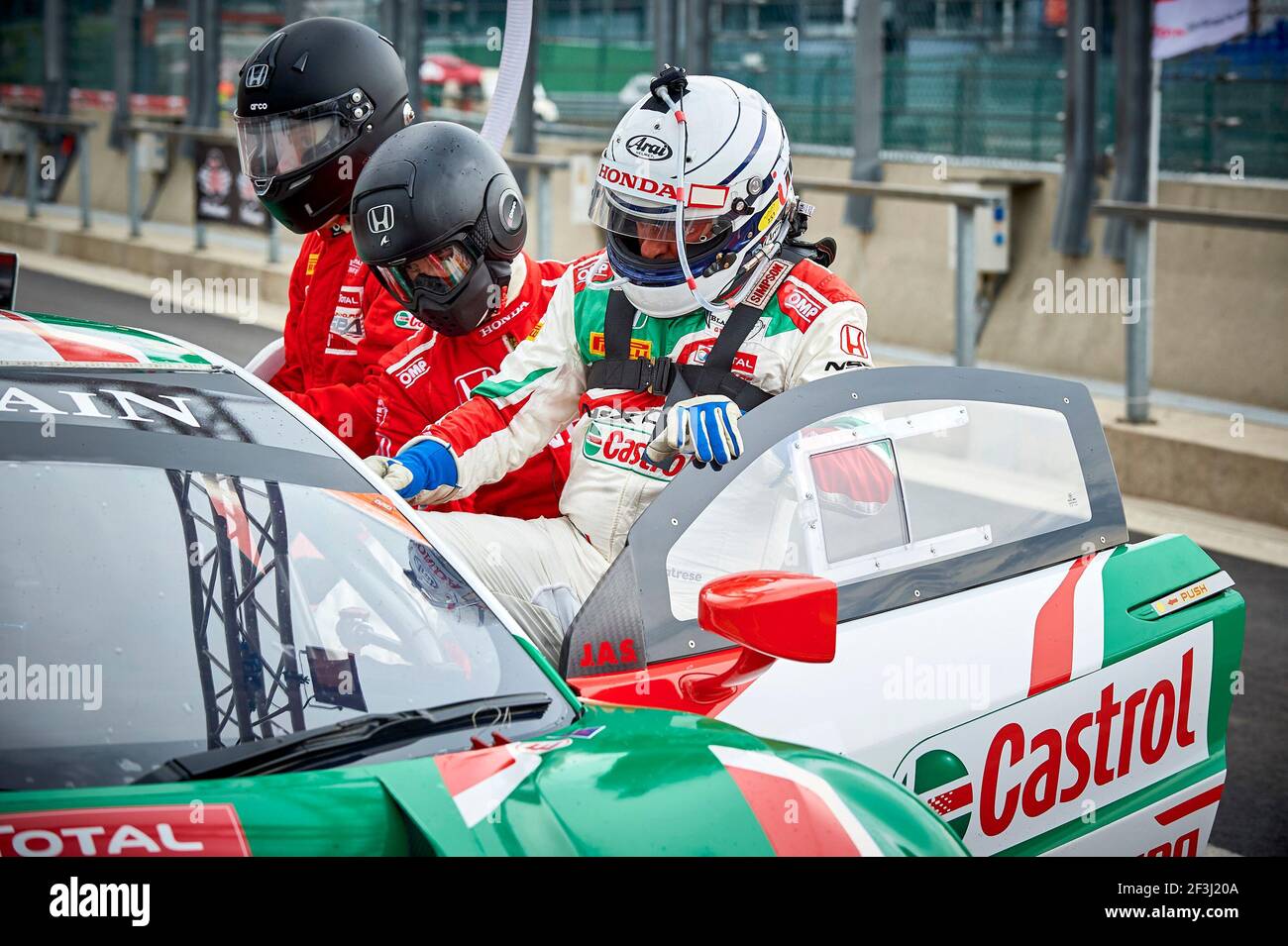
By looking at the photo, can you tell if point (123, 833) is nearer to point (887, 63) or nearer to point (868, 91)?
point (868, 91)

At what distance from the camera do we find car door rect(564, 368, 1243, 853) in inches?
111

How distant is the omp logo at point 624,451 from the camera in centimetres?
369

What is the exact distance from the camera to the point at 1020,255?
1067 centimetres

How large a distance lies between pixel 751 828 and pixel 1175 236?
8181mm

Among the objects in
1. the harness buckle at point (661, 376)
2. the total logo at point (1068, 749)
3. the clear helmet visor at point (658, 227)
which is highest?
the clear helmet visor at point (658, 227)

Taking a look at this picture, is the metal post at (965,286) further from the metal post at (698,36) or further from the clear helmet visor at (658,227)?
the metal post at (698,36)

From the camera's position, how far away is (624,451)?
146 inches

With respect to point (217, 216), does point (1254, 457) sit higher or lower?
lower

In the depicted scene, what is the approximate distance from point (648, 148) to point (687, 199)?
161mm

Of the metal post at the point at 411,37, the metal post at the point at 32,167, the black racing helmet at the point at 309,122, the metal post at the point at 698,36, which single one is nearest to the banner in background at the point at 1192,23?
the metal post at the point at 698,36

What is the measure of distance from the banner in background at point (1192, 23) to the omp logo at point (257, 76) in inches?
239
